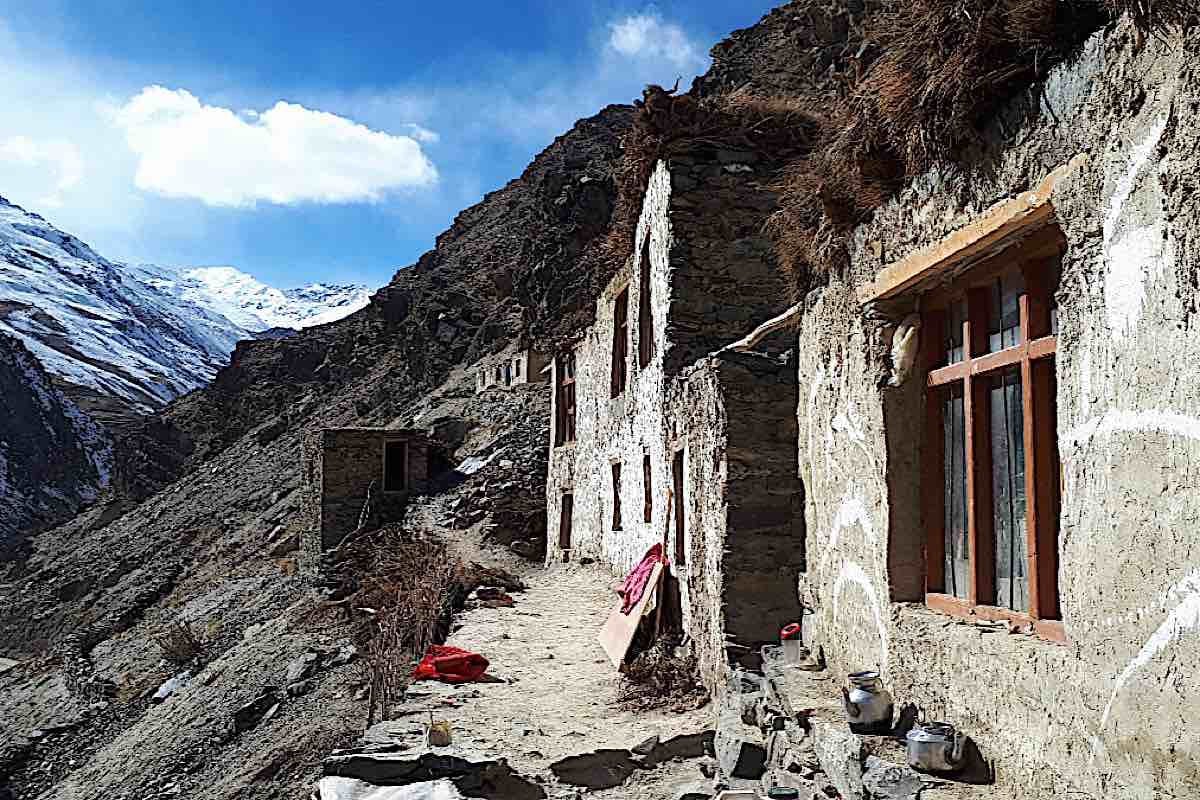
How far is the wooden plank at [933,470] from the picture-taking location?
12.7ft

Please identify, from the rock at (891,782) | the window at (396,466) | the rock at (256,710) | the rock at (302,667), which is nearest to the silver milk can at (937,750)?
the rock at (891,782)

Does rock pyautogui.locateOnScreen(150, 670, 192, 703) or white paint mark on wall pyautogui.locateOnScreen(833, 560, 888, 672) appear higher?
white paint mark on wall pyautogui.locateOnScreen(833, 560, 888, 672)

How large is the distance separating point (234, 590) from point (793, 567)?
1828 centimetres

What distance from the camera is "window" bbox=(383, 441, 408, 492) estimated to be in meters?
20.7

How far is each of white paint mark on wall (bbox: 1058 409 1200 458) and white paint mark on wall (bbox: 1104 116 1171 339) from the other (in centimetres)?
21

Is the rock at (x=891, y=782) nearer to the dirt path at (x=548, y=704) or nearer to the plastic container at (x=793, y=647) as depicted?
the plastic container at (x=793, y=647)

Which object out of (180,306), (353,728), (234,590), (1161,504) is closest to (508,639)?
(353,728)

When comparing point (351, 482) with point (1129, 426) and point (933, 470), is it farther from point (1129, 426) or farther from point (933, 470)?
point (1129, 426)

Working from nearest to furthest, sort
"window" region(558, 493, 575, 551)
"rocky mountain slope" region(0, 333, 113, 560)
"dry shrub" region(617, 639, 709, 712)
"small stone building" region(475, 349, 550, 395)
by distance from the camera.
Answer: "dry shrub" region(617, 639, 709, 712) < "window" region(558, 493, 575, 551) < "small stone building" region(475, 349, 550, 395) < "rocky mountain slope" region(0, 333, 113, 560)

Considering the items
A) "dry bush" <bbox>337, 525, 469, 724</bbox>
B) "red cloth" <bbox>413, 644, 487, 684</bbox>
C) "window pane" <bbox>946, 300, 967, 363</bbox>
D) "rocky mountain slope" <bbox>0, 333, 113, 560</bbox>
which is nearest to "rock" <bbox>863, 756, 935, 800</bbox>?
"window pane" <bbox>946, 300, 967, 363</bbox>

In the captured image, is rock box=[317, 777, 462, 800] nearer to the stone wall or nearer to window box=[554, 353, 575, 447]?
the stone wall

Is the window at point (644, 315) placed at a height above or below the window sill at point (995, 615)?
above

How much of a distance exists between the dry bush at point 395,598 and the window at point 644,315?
366 cm

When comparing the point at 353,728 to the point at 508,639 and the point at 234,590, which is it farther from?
the point at 234,590
